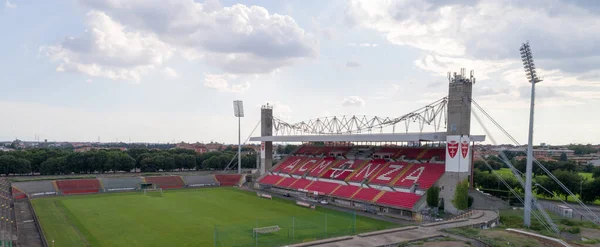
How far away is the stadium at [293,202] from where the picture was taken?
2973 centimetres

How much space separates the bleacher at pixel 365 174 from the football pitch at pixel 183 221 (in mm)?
4736

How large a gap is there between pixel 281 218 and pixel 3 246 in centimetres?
2230

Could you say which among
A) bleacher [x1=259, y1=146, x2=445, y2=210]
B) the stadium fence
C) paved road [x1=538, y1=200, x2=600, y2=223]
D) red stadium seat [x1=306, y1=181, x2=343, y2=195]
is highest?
bleacher [x1=259, y1=146, x2=445, y2=210]

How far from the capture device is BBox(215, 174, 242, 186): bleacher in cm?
6993

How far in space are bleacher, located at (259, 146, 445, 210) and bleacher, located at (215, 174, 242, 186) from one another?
29.4 feet

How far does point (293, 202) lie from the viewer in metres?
48.9

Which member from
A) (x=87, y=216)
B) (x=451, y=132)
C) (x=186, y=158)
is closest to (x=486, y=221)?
(x=451, y=132)

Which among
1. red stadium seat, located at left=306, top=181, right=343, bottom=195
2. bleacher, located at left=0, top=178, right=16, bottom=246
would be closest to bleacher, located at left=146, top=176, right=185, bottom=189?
bleacher, located at left=0, top=178, right=16, bottom=246

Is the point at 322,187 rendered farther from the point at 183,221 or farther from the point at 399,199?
the point at 183,221

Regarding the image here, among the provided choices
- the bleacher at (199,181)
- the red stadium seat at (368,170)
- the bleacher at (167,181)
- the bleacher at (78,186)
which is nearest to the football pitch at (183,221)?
the bleacher at (78,186)

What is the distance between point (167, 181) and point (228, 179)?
10663 mm

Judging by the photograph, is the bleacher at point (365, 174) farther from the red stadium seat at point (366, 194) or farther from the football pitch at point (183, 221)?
the football pitch at point (183, 221)

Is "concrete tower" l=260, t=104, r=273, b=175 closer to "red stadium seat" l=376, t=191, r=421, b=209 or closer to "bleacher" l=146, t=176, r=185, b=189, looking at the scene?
"bleacher" l=146, t=176, r=185, b=189

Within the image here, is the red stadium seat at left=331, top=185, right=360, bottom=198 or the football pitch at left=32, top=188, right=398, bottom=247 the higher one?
the red stadium seat at left=331, top=185, right=360, bottom=198
